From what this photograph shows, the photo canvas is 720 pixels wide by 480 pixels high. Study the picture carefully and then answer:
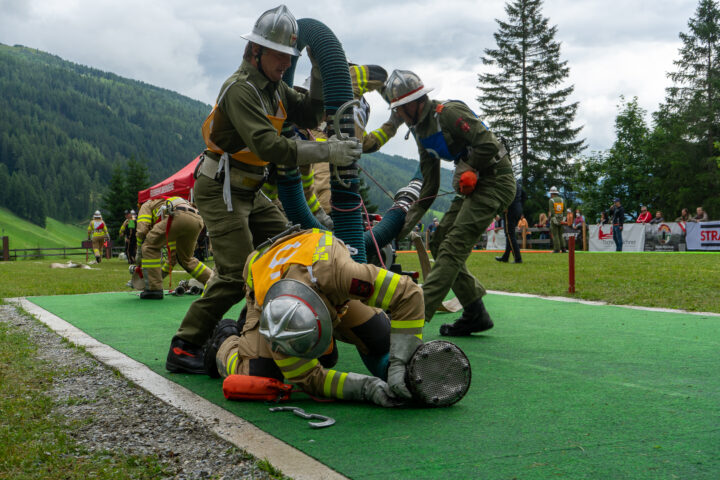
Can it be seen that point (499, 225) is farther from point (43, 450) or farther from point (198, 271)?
point (43, 450)

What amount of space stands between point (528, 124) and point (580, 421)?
47985 millimetres

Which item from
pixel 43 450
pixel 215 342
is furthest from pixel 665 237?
pixel 43 450

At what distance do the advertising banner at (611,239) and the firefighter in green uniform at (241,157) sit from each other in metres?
21.7

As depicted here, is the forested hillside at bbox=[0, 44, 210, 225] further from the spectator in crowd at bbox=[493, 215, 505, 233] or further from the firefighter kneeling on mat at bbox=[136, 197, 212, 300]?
the firefighter kneeling on mat at bbox=[136, 197, 212, 300]

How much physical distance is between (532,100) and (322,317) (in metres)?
48.7

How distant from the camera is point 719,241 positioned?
2034 cm

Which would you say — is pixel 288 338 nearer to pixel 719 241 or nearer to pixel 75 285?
pixel 75 285

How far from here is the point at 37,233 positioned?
122 metres

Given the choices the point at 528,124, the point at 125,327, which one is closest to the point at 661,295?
the point at 125,327

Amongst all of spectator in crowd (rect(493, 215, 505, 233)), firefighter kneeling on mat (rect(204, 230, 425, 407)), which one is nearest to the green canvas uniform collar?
firefighter kneeling on mat (rect(204, 230, 425, 407))

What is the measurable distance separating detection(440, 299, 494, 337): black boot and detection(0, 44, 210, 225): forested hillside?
102429 millimetres

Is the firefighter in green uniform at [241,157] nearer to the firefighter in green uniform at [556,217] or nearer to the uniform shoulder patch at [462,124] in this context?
the uniform shoulder patch at [462,124]

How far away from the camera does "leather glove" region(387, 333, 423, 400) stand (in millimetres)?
2932

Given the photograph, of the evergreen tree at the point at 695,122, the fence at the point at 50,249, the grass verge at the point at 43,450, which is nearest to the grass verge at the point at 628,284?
the grass verge at the point at 43,450
